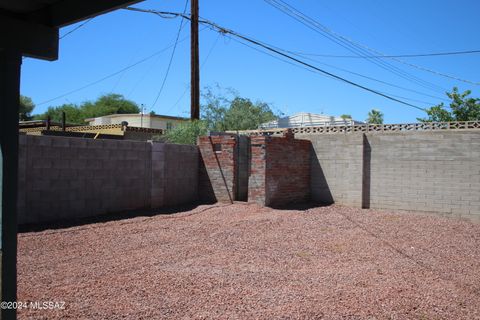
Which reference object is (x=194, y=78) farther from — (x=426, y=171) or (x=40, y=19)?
(x=40, y=19)

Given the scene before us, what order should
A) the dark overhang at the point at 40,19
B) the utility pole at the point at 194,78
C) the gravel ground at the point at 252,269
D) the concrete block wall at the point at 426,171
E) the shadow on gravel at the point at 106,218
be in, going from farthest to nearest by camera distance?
the utility pole at the point at 194,78
the concrete block wall at the point at 426,171
the shadow on gravel at the point at 106,218
the gravel ground at the point at 252,269
the dark overhang at the point at 40,19

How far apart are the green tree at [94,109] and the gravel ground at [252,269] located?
41.0 meters

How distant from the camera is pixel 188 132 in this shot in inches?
593

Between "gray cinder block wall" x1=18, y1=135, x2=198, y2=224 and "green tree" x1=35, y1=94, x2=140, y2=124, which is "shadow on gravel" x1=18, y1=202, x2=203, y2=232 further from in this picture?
"green tree" x1=35, y1=94, x2=140, y2=124

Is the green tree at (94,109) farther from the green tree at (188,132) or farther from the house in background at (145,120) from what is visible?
the green tree at (188,132)

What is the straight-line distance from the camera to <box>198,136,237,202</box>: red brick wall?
1255 centimetres

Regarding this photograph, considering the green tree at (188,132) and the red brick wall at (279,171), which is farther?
the green tree at (188,132)

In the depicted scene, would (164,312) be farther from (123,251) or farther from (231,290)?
(123,251)

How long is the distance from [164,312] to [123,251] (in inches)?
116

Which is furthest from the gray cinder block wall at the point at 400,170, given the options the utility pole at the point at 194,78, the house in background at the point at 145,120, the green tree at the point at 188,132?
the house in background at the point at 145,120

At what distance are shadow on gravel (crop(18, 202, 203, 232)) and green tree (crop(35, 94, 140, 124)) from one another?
38.0 metres

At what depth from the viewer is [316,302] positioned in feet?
15.8

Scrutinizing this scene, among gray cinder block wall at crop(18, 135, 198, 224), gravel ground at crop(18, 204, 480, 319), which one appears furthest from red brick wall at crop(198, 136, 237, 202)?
gravel ground at crop(18, 204, 480, 319)

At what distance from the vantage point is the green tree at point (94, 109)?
4809 centimetres
